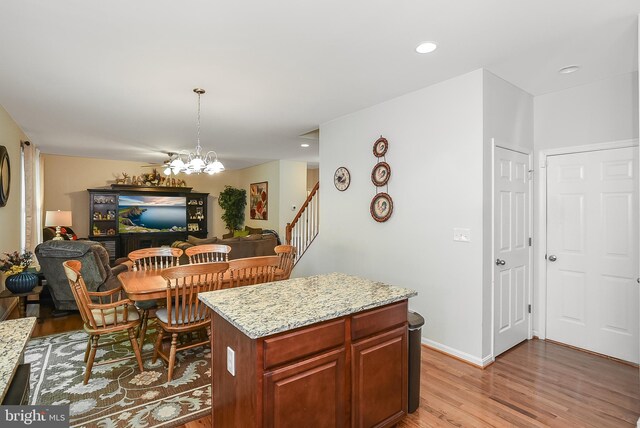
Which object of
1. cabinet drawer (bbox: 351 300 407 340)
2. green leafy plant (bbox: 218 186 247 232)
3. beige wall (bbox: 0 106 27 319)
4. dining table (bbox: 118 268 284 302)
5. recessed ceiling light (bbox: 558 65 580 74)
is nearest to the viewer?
cabinet drawer (bbox: 351 300 407 340)

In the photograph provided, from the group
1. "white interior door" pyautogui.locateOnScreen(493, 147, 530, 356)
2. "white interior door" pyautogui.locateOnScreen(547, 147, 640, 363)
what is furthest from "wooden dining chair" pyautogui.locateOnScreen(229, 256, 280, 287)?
"white interior door" pyautogui.locateOnScreen(547, 147, 640, 363)

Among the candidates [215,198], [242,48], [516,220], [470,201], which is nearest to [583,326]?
[516,220]

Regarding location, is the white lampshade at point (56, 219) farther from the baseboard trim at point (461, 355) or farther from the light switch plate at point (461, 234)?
the light switch plate at point (461, 234)

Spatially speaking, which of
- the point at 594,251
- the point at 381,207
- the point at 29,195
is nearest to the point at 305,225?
the point at 381,207

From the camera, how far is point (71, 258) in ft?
13.6

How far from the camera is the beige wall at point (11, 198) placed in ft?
14.0

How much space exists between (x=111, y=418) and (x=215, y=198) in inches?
319

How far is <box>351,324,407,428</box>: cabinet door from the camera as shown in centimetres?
188

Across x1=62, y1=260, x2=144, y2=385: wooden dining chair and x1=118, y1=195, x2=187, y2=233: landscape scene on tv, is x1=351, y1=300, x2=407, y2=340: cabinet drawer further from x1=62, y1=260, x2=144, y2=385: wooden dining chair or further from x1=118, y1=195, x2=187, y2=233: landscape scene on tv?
x1=118, y1=195, x2=187, y2=233: landscape scene on tv

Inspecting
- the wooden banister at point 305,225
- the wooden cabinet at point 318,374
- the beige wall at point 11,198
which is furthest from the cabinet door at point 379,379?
the beige wall at point 11,198

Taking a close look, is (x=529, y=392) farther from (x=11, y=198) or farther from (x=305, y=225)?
(x=11, y=198)

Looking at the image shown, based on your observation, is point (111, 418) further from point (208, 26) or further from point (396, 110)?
point (396, 110)

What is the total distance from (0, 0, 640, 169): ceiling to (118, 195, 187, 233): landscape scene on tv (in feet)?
13.4

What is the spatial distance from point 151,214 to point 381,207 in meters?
6.82
